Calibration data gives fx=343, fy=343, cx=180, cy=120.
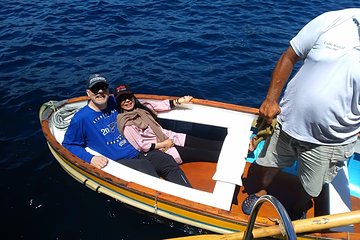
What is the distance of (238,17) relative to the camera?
1175cm

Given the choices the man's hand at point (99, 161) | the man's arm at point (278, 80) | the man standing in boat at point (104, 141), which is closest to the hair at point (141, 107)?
the man standing in boat at point (104, 141)

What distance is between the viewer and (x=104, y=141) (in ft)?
15.9

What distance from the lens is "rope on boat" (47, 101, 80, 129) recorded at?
18.0 feet

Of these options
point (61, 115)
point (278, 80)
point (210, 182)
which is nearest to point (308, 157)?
point (278, 80)

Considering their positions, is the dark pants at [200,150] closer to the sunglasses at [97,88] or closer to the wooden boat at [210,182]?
the wooden boat at [210,182]

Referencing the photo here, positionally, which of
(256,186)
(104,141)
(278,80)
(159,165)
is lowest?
(256,186)

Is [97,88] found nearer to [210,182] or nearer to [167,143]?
[167,143]

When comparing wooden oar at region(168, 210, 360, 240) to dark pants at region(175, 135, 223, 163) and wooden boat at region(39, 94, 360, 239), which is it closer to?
wooden boat at region(39, 94, 360, 239)

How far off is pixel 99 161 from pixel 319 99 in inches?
114

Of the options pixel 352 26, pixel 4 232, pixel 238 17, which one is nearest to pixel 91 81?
pixel 4 232

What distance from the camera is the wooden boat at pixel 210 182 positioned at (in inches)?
160

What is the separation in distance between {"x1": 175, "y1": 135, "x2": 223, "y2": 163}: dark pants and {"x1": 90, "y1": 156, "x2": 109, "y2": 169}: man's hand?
4.26 ft

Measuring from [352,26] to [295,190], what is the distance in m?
2.75

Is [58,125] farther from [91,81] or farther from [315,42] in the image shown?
[315,42]
